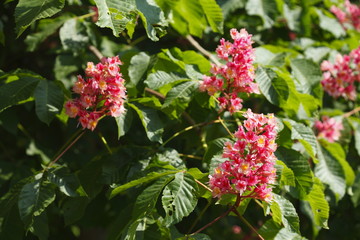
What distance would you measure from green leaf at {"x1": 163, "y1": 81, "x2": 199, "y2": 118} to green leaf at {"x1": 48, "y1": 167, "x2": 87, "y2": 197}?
434 millimetres

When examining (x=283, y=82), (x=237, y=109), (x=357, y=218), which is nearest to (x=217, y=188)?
(x=237, y=109)

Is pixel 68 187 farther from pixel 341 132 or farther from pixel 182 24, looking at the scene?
pixel 341 132

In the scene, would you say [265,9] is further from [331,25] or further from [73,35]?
[73,35]

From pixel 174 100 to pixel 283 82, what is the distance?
458mm

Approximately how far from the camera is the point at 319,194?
2.13 m

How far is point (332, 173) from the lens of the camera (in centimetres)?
266

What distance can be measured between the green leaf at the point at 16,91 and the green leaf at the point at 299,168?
1.01m

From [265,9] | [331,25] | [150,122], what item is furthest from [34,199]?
[331,25]

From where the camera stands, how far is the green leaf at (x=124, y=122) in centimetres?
210

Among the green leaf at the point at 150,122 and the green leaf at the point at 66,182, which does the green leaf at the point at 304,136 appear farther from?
the green leaf at the point at 66,182

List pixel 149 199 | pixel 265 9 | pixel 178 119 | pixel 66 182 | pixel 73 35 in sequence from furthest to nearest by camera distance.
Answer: pixel 265 9, pixel 73 35, pixel 178 119, pixel 66 182, pixel 149 199

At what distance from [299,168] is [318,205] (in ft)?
0.53

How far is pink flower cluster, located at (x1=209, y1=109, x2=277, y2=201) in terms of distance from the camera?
1.77 metres

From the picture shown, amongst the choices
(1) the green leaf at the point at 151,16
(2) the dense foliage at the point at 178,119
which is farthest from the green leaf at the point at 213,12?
(1) the green leaf at the point at 151,16
